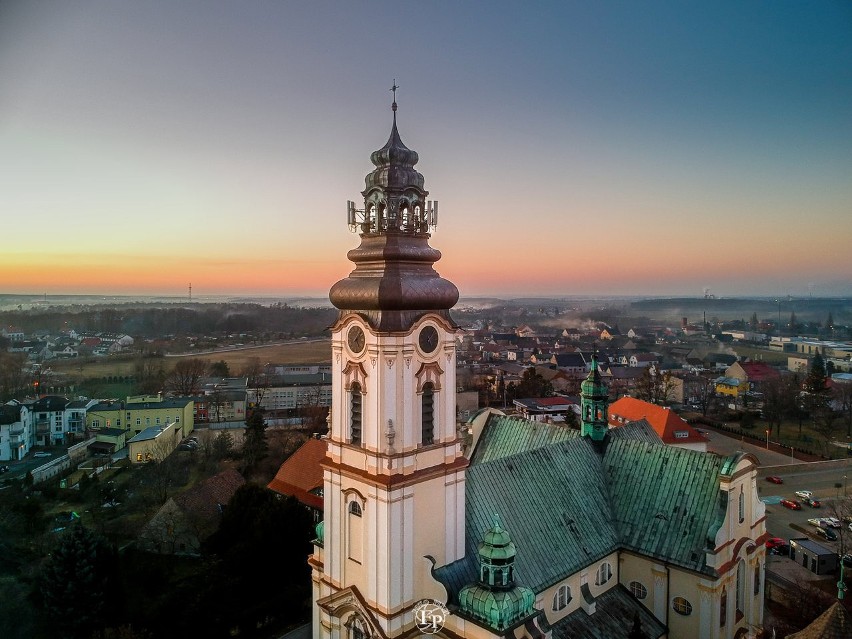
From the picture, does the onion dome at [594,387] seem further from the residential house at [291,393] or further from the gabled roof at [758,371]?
the gabled roof at [758,371]

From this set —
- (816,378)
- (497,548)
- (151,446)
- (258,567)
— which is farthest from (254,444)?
(816,378)

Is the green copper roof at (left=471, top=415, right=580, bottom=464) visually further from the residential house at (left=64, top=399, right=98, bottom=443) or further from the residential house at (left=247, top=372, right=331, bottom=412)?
the residential house at (left=247, top=372, right=331, bottom=412)

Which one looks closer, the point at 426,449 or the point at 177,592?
the point at 426,449

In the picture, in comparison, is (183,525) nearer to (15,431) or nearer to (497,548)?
(497,548)

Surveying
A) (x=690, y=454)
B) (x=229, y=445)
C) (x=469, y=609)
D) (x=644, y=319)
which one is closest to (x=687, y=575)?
(x=690, y=454)

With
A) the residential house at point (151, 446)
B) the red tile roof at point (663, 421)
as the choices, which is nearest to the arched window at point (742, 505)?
the red tile roof at point (663, 421)

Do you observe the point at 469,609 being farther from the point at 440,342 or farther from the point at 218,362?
the point at 218,362
